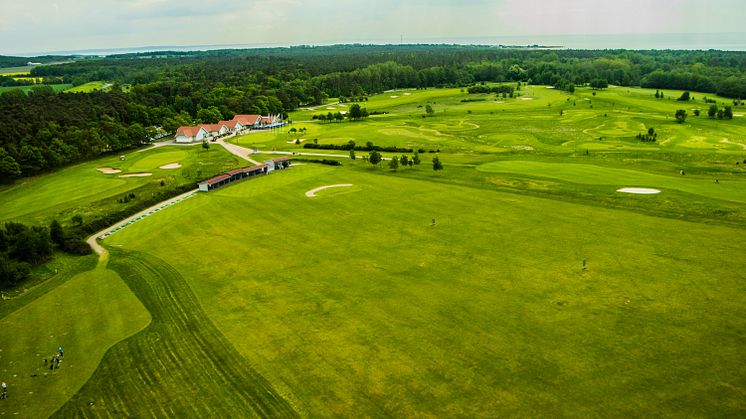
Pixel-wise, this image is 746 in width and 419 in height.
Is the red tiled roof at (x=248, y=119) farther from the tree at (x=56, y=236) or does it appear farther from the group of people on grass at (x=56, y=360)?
the group of people on grass at (x=56, y=360)

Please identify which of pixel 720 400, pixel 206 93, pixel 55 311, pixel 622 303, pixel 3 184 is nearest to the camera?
pixel 720 400

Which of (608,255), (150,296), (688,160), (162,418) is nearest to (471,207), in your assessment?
(608,255)

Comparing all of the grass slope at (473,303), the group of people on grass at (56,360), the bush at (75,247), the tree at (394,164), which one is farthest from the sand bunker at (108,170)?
the group of people on grass at (56,360)

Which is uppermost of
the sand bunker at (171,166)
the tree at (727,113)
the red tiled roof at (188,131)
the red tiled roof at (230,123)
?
the tree at (727,113)

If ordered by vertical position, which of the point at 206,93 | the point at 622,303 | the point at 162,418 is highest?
the point at 206,93

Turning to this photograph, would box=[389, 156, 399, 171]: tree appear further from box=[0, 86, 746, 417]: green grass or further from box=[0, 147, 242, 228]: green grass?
box=[0, 147, 242, 228]: green grass

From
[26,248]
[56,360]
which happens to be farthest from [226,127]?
[56,360]

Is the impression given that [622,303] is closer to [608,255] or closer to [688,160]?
[608,255]
